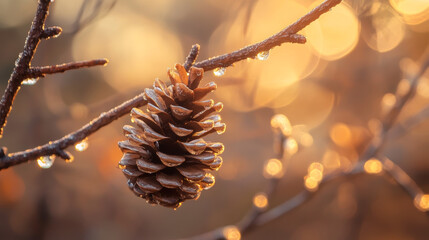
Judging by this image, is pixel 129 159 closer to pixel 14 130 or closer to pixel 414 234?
pixel 14 130

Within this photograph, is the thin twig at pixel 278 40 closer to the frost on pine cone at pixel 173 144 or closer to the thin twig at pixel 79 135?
the frost on pine cone at pixel 173 144

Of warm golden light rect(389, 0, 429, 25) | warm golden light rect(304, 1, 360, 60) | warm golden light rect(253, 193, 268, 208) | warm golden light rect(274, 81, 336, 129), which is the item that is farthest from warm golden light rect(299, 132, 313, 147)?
warm golden light rect(274, 81, 336, 129)


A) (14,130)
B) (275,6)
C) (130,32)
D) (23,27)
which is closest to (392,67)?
(275,6)

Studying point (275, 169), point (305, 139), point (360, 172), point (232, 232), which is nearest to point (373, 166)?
point (360, 172)

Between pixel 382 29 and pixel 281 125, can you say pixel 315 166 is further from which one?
pixel 382 29

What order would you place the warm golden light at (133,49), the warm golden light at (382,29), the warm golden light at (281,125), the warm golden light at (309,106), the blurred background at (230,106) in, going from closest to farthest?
the warm golden light at (281,125)
the warm golden light at (382,29)
the blurred background at (230,106)
the warm golden light at (133,49)
the warm golden light at (309,106)

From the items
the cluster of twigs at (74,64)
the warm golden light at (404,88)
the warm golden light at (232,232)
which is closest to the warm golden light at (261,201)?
the warm golden light at (232,232)
